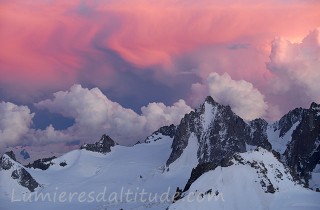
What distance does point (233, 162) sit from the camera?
168m

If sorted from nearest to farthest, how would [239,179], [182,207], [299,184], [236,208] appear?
[182,207] < [236,208] < [239,179] < [299,184]

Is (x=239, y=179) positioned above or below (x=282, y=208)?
above

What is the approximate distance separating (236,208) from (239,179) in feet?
43.5

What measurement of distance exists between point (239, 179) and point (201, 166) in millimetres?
14849

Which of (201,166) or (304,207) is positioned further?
(201,166)

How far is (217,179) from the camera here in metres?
158

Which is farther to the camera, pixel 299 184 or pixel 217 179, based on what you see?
pixel 299 184

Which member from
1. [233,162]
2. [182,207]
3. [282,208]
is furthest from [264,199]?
[182,207]

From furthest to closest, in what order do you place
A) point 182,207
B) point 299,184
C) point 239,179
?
point 299,184 < point 239,179 < point 182,207

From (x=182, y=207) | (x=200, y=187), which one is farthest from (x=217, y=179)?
(x=182, y=207)

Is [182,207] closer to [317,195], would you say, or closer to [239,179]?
[239,179]

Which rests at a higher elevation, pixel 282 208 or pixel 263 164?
pixel 263 164

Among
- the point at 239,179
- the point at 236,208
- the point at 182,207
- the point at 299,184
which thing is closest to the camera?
the point at 182,207

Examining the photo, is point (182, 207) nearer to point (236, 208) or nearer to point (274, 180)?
point (236, 208)
